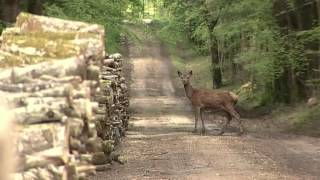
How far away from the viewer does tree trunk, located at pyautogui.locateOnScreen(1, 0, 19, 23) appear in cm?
1652

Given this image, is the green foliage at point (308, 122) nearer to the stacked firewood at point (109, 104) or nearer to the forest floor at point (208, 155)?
the forest floor at point (208, 155)

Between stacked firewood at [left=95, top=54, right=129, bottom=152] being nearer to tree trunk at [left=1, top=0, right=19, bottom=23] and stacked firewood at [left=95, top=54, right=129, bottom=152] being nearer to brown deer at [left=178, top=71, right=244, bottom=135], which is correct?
tree trunk at [left=1, top=0, right=19, bottom=23]

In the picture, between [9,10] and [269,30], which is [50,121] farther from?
[269,30]

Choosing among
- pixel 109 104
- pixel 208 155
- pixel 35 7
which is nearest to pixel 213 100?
pixel 208 155

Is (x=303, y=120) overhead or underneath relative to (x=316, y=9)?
underneath

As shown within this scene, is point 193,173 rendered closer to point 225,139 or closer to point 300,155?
point 300,155

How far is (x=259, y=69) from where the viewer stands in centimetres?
2584

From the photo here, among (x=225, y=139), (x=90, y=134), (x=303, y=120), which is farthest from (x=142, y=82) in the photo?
(x=90, y=134)

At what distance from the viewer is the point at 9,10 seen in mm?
16656

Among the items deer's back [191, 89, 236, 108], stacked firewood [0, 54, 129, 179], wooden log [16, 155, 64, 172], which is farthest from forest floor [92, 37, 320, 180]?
wooden log [16, 155, 64, 172]

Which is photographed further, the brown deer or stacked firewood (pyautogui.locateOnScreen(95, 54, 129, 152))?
the brown deer

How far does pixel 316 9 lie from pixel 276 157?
10939mm

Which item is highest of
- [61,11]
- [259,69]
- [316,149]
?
[61,11]

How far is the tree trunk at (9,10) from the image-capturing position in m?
16.5
